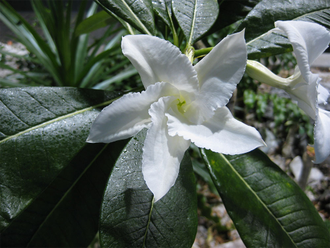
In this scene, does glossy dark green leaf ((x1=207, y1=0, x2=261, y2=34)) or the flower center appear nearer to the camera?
the flower center

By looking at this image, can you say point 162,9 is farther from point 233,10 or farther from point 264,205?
point 264,205

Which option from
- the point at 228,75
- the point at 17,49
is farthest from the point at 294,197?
the point at 17,49

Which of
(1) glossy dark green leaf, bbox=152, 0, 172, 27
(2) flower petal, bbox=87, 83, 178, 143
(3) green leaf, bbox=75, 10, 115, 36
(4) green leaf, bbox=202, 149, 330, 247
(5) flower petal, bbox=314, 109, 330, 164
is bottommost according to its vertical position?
(4) green leaf, bbox=202, 149, 330, 247

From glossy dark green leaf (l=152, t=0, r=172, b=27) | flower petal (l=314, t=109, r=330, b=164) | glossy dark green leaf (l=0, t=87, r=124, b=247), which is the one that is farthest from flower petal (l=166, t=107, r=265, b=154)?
glossy dark green leaf (l=152, t=0, r=172, b=27)

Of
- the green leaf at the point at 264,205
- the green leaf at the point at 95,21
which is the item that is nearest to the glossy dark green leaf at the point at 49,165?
the green leaf at the point at 264,205

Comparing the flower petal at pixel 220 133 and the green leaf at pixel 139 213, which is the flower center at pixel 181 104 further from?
the green leaf at pixel 139 213

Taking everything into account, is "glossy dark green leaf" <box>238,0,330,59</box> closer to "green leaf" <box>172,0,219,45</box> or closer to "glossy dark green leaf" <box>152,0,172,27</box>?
"green leaf" <box>172,0,219,45</box>

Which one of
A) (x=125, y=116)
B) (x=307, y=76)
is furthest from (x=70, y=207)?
(x=307, y=76)
